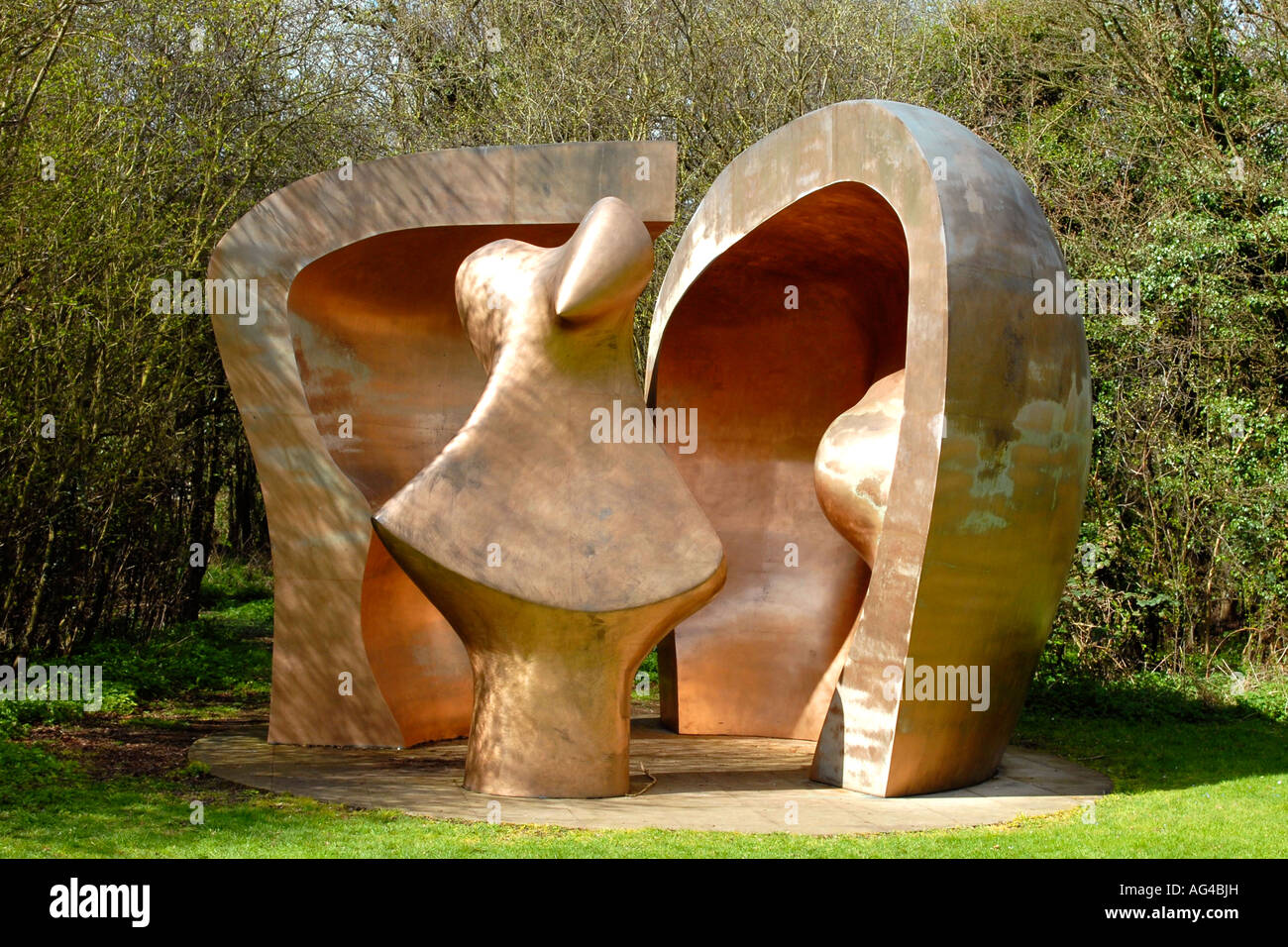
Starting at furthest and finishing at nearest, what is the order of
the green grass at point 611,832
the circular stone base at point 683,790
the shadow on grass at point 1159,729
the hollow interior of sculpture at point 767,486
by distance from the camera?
1. the hollow interior of sculpture at point 767,486
2. the shadow on grass at point 1159,729
3. the circular stone base at point 683,790
4. the green grass at point 611,832

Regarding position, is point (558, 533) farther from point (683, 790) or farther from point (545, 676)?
point (683, 790)

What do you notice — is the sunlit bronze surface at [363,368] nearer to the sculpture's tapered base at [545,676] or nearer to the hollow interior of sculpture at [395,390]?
the hollow interior of sculpture at [395,390]

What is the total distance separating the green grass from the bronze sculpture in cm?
103

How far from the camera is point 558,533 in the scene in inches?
305

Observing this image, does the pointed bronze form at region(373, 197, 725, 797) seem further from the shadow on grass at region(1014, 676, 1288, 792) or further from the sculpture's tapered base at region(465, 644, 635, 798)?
the shadow on grass at region(1014, 676, 1288, 792)

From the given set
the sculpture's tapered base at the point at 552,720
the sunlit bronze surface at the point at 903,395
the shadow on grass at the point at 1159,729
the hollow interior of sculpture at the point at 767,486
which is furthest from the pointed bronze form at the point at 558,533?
the shadow on grass at the point at 1159,729

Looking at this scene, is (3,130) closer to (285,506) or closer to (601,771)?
(285,506)

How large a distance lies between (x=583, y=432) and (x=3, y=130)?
5.04 m

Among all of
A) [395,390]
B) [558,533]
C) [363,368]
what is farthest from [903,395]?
[363,368]

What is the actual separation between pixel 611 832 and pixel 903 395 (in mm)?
3527

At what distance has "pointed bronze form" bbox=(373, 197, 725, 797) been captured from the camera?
7559 millimetres

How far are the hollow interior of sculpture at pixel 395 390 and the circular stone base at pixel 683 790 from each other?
0.56 metres

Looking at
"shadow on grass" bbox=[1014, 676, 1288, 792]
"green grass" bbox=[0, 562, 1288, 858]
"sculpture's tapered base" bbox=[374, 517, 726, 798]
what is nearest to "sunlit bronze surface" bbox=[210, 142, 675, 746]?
"green grass" bbox=[0, 562, 1288, 858]

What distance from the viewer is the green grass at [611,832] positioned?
6.42 m
